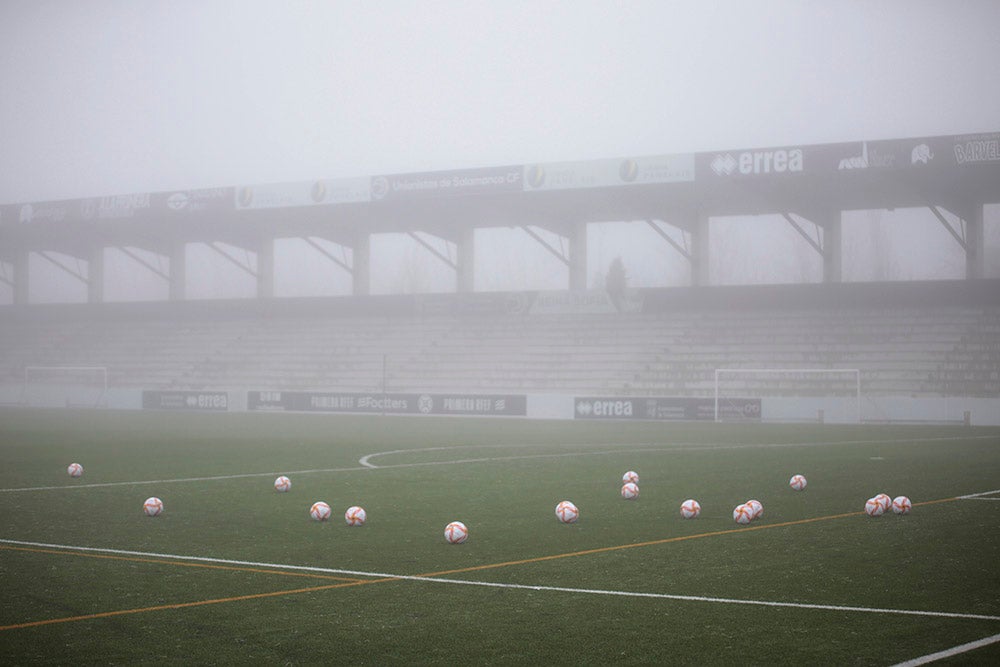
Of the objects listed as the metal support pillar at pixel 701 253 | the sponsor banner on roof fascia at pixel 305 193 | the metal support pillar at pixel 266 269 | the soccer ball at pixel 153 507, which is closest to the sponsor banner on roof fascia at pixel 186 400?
the metal support pillar at pixel 266 269

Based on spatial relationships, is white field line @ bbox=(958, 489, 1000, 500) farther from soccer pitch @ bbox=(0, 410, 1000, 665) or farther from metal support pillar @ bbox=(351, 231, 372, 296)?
metal support pillar @ bbox=(351, 231, 372, 296)

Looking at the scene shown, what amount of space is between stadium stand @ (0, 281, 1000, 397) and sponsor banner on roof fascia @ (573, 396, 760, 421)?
2921mm

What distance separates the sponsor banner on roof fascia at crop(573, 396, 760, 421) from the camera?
45188 mm

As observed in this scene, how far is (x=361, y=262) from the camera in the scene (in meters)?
59.6

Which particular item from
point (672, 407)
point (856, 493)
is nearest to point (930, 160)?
point (672, 407)

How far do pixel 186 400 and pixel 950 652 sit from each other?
53.2 m

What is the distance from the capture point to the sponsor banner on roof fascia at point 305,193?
171 feet

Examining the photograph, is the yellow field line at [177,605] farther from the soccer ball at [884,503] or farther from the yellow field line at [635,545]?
the soccer ball at [884,503]

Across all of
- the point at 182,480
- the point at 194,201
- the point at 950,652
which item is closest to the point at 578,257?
the point at 194,201

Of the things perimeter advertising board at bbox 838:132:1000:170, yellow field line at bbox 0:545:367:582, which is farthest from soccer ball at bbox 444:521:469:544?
perimeter advertising board at bbox 838:132:1000:170

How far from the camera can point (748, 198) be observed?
4972 cm

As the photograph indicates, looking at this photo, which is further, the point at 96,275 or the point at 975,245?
the point at 96,275

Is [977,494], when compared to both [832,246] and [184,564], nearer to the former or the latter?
[184,564]

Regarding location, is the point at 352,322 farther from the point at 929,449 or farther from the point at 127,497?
the point at 127,497
